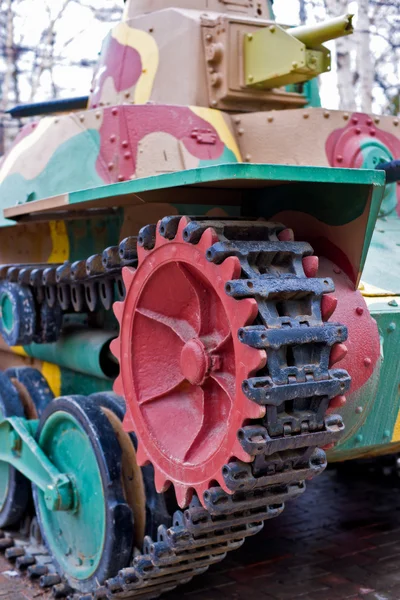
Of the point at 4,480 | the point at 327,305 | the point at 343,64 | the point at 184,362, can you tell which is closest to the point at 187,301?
the point at 184,362

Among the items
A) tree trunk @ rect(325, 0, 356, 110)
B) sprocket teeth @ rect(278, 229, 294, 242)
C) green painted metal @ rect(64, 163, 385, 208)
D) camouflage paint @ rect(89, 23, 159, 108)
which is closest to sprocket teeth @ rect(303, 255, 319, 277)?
sprocket teeth @ rect(278, 229, 294, 242)

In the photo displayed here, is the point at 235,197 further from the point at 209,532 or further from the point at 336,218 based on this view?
the point at 209,532

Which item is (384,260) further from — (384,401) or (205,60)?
(205,60)

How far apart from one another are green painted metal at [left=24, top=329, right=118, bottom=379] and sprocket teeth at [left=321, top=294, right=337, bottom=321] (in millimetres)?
1551

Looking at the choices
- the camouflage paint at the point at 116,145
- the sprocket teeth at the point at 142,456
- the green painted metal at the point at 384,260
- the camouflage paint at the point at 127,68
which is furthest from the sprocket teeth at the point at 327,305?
the camouflage paint at the point at 127,68

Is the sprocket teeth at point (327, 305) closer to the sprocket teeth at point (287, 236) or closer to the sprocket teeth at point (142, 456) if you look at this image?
the sprocket teeth at point (287, 236)

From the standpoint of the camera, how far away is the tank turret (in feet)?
15.4

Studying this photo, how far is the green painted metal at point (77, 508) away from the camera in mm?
3986

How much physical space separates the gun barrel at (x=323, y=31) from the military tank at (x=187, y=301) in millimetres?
15

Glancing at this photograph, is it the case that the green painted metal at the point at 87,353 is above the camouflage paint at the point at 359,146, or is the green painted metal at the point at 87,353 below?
below

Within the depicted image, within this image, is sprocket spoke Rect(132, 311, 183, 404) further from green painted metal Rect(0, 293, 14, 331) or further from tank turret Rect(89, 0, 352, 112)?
tank turret Rect(89, 0, 352, 112)

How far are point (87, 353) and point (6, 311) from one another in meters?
0.65

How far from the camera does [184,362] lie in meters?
3.19

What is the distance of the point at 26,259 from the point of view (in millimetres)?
5191
